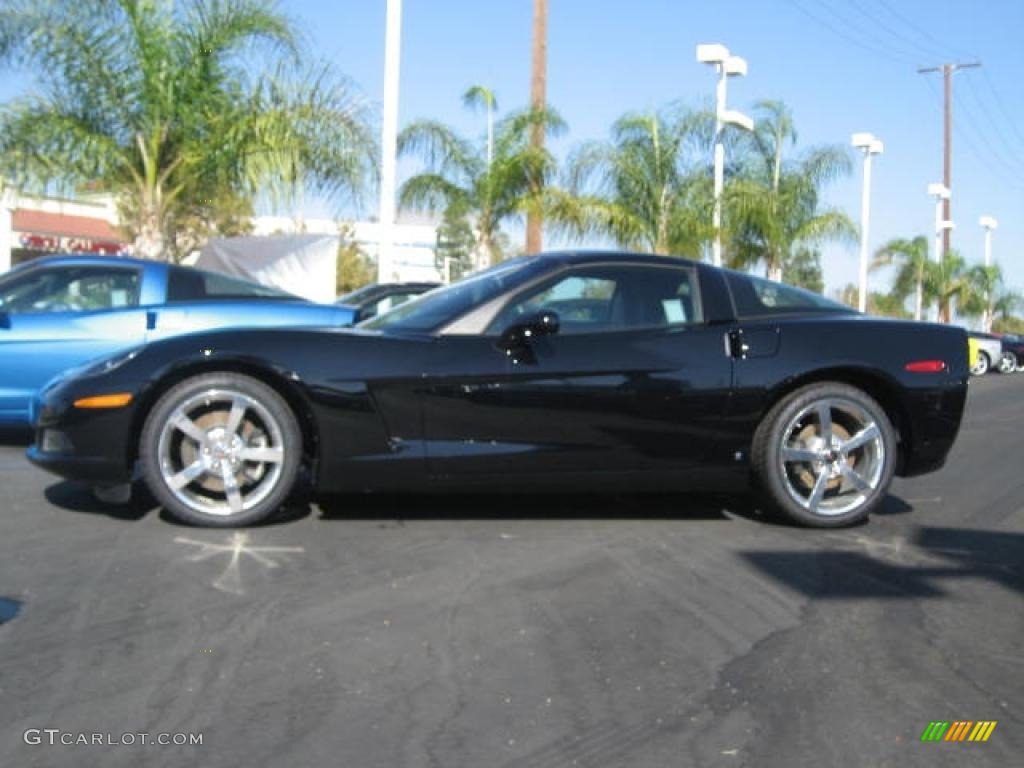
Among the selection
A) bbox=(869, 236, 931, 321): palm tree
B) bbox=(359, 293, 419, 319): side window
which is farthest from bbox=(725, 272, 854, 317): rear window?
bbox=(869, 236, 931, 321): palm tree

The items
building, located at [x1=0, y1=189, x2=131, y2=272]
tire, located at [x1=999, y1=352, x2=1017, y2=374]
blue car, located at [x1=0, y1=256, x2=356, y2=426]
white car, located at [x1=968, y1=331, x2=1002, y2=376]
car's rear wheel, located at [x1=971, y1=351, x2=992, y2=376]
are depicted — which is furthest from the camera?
building, located at [x1=0, y1=189, x2=131, y2=272]

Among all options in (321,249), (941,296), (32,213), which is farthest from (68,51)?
(941,296)

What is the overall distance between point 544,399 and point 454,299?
698 mm

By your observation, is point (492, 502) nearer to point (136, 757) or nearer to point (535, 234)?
point (136, 757)

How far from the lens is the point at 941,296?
4166 centimetres

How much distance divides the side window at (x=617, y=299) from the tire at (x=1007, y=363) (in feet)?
90.5

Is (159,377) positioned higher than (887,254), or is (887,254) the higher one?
(887,254)

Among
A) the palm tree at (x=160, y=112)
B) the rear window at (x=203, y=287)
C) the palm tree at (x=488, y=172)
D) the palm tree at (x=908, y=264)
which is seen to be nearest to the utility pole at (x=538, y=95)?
the palm tree at (x=488, y=172)

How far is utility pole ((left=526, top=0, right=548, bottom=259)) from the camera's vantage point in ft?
65.4

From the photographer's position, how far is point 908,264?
39.7 meters

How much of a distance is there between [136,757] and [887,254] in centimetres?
3932

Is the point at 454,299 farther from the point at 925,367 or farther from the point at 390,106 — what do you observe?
the point at 390,106

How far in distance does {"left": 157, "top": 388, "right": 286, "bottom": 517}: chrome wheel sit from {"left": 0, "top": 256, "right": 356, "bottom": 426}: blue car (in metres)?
2.39

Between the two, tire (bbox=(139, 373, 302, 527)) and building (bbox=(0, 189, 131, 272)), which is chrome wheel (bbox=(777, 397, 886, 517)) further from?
building (bbox=(0, 189, 131, 272))
